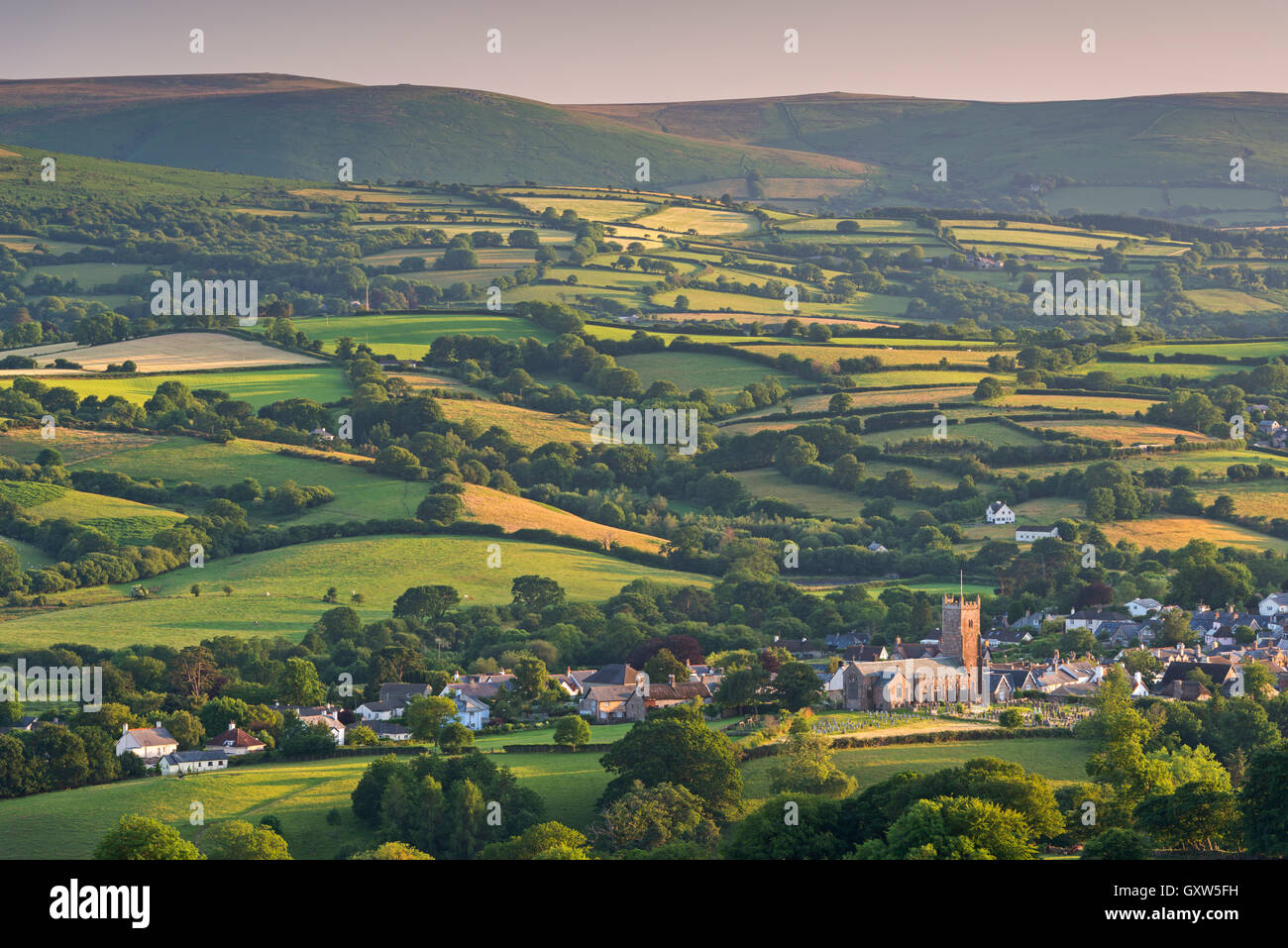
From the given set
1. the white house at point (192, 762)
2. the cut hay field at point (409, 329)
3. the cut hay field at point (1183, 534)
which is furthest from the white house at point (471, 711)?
the cut hay field at point (409, 329)

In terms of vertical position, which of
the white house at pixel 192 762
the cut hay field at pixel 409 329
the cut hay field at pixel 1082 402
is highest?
the cut hay field at pixel 409 329

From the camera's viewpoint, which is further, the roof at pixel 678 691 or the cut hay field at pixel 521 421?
the cut hay field at pixel 521 421

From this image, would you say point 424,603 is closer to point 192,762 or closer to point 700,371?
point 192,762

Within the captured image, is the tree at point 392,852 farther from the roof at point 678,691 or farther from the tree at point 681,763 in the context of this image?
the roof at point 678,691

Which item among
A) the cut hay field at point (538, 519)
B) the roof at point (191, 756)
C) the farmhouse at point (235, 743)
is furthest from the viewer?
the cut hay field at point (538, 519)
